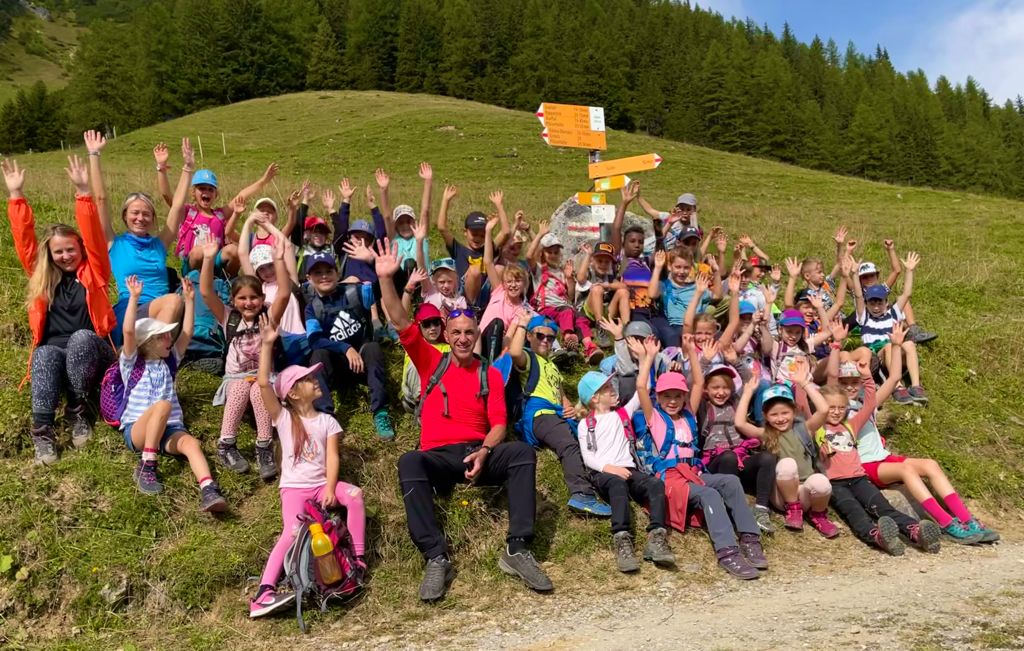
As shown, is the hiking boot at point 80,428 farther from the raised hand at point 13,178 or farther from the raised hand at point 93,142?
the raised hand at point 93,142

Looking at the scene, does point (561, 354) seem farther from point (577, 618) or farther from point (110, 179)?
point (110, 179)

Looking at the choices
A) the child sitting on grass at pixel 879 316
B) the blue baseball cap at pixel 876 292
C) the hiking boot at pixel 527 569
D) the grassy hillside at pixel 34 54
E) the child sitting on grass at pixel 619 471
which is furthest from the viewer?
the grassy hillside at pixel 34 54

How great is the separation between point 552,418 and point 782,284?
26.8 feet

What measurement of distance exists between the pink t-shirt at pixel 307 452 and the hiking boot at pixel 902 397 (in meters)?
7.29

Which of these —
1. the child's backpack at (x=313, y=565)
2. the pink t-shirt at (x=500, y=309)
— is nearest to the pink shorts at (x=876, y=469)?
the pink t-shirt at (x=500, y=309)

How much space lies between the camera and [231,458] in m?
5.66

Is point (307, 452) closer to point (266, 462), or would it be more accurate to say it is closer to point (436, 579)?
point (266, 462)

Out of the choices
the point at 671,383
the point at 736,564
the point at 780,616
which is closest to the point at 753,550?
the point at 736,564

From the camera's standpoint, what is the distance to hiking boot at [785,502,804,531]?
595 cm

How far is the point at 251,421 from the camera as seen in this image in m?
6.34

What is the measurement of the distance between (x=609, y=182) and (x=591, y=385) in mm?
4754

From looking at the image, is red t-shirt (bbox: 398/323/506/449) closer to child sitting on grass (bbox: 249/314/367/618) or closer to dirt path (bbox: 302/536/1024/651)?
child sitting on grass (bbox: 249/314/367/618)

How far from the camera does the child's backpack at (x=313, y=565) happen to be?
4520 millimetres

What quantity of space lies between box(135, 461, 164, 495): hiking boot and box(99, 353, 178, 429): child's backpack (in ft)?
2.02
